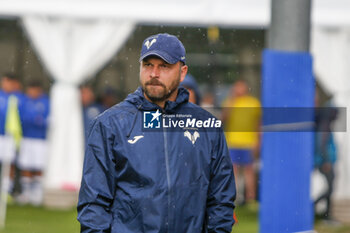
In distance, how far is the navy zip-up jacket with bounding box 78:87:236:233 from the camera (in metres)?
2.78

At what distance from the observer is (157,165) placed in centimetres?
280

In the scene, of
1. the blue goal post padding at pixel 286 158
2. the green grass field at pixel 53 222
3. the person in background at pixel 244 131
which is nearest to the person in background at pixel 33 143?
the green grass field at pixel 53 222

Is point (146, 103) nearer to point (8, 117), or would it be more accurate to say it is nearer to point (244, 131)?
point (8, 117)

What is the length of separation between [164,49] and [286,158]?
71.2 inches

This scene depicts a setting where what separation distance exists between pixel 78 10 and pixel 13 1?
2.79 ft

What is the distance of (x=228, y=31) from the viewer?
30.8 ft

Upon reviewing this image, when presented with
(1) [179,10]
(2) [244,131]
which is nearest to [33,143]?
(1) [179,10]

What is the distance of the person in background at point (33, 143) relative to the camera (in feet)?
31.7

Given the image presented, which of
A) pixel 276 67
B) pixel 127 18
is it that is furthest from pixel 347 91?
pixel 276 67

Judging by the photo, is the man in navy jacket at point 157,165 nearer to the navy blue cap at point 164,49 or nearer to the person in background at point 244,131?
the navy blue cap at point 164,49

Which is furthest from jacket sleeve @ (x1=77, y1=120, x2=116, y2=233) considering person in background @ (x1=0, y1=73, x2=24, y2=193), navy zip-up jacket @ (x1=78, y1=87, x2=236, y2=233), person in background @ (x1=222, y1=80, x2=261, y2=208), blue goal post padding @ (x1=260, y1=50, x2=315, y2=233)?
person in background @ (x1=222, y1=80, x2=261, y2=208)

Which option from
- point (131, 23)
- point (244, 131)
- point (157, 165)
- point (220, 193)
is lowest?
point (220, 193)

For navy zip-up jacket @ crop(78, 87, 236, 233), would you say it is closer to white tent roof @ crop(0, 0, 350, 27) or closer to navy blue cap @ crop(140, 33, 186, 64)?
navy blue cap @ crop(140, 33, 186, 64)

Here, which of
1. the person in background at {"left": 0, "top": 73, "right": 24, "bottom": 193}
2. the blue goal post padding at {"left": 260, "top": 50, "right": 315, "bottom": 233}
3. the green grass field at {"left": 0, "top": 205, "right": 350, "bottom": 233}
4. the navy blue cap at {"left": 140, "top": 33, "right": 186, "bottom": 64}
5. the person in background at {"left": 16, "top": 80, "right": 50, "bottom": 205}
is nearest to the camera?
the navy blue cap at {"left": 140, "top": 33, "right": 186, "bottom": 64}
